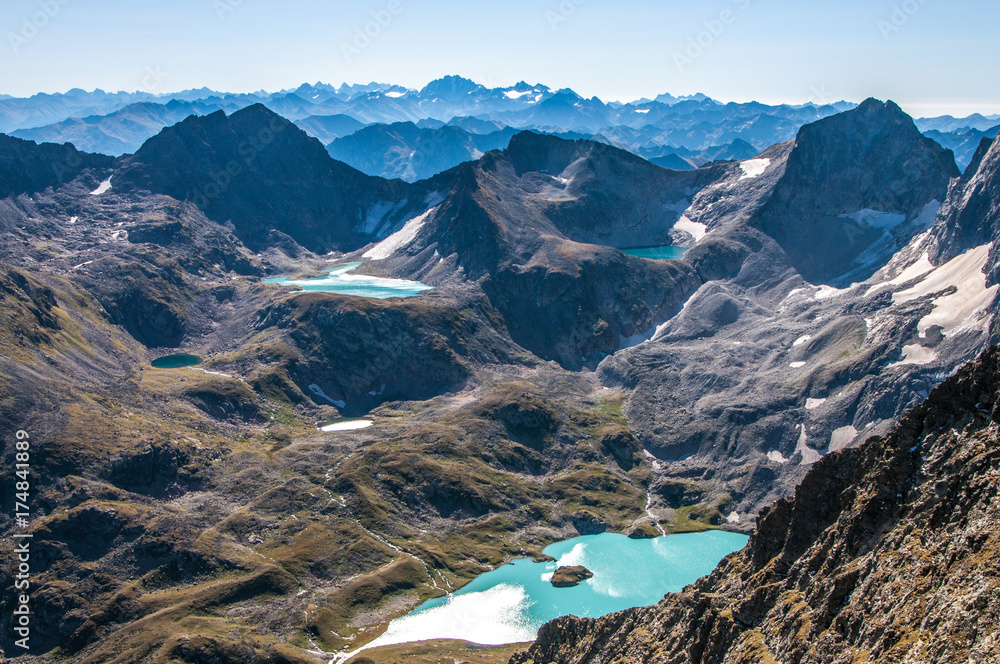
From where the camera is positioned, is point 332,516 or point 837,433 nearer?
point 332,516

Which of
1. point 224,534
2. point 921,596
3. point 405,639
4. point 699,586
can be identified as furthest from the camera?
point 224,534

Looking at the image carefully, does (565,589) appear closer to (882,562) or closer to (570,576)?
(570,576)

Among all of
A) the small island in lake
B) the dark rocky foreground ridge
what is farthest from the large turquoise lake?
the dark rocky foreground ridge

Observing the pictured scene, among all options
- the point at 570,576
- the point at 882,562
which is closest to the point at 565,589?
the point at 570,576

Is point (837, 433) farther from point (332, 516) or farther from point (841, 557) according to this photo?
point (841, 557)

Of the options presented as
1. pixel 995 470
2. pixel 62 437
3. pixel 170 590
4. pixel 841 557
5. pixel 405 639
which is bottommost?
pixel 405 639

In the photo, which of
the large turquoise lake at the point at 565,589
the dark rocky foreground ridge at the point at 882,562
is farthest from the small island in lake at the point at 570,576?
the dark rocky foreground ridge at the point at 882,562

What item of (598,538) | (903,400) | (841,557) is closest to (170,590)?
(598,538)
